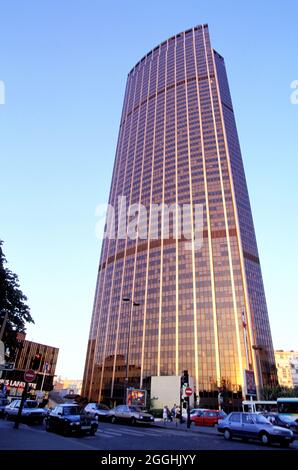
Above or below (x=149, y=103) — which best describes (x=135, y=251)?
below

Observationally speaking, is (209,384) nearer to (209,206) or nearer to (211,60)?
(209,206)

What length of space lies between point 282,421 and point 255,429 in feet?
23.9

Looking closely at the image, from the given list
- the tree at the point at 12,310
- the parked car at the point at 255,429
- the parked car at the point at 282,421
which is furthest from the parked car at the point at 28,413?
the parked car at the point at 282,421

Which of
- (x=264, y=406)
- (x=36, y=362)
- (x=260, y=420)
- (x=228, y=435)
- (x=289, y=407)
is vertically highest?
(x=36, y=362)

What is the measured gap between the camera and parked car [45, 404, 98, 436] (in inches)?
630

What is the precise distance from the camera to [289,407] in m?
29.8

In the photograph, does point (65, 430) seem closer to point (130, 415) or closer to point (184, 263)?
point (130, 415)

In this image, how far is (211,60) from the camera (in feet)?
536

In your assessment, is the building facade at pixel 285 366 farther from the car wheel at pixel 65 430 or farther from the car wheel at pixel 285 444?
the car wheel at pixel 65 430

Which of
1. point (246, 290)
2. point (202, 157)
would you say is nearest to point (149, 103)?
point (202, 157)

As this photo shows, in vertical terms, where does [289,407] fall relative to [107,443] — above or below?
above

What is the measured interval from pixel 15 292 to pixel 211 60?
175025mm

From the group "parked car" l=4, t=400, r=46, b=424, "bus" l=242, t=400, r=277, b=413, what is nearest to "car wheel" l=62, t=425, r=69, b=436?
"parked car" l=4, t=400, r=46, b=424

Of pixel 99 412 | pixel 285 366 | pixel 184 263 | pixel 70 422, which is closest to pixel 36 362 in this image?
pixel 70 422
